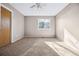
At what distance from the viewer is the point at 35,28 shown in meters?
10.1

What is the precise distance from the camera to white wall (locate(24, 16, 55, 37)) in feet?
32.9

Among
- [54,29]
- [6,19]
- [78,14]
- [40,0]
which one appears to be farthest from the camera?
[54,29]

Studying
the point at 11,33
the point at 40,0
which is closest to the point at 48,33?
the point at 11,33

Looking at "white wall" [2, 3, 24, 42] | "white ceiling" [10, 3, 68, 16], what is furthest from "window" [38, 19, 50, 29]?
"white wall" [2, 3, 24, 42]

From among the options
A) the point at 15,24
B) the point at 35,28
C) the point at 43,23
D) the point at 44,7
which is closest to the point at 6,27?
the point at 15,24

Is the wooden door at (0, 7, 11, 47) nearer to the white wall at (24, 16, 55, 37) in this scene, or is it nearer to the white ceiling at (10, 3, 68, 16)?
the white ceiling at (10, 3, 68, 16)

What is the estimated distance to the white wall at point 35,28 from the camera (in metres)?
10.0

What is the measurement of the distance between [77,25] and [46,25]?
5855 millimetres

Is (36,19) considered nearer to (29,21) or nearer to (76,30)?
(29,21)

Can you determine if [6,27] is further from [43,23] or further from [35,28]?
[43,23]

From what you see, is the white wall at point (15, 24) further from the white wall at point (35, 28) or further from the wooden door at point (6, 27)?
the white wall at point (35, 28)

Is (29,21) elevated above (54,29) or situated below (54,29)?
above

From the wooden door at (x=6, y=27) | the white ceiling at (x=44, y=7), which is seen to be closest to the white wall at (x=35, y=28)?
the white ceiling at (x=44, y=7)

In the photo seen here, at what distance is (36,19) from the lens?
397 inches
